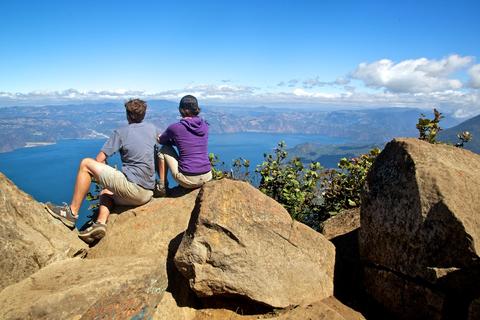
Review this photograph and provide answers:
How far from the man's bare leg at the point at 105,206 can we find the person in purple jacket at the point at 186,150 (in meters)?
1.33

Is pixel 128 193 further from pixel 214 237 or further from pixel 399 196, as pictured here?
pixel 399 196

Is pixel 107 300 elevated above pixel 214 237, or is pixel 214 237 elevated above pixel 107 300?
pixel 214 237

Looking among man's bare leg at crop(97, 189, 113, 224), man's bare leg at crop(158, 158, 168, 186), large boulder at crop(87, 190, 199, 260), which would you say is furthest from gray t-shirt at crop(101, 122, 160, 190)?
man's bare leg at crop(97, 189, 113, 224)

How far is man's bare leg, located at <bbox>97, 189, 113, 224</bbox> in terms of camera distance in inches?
354

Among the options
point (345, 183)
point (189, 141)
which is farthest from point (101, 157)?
point (345, 183)

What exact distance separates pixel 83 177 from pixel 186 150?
2678 mm

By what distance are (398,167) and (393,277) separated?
2067 mm

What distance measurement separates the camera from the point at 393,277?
647cm

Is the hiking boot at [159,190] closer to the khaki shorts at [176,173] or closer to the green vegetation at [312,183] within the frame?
the khaki shorts at [176,173]

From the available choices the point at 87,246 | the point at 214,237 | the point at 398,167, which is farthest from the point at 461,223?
the point at 87,246

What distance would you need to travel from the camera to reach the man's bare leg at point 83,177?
860 cm

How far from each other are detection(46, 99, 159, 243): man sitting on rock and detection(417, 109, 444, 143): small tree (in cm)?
848

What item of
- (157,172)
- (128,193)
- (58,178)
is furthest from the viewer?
(58,178)

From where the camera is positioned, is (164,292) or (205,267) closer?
(205,267)
